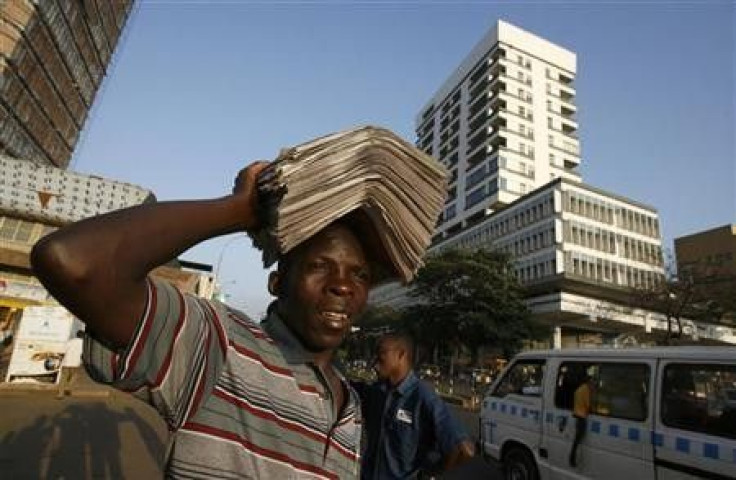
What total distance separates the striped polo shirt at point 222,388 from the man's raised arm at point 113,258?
0.04m

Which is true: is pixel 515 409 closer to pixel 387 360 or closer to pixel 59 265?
pixel 387 360

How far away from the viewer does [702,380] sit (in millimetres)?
4406

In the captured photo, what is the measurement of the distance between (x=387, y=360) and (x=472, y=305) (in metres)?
31.9

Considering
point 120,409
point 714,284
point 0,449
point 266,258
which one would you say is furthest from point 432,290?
point 266,258

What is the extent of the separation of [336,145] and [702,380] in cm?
463

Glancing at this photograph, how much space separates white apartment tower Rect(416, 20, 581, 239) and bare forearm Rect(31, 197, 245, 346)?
62.9 m

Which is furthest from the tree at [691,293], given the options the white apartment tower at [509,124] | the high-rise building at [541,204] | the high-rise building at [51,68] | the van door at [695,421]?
the high-rise building at [51,68]

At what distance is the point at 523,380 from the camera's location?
6.66 m

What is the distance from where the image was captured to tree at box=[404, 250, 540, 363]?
3366cm

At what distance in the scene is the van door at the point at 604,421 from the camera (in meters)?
4.70

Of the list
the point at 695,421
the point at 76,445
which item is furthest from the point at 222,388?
the point at 76,445

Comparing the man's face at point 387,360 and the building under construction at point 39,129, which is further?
the building under construction at point 39,129

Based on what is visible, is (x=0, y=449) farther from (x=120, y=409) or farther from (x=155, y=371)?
(x=155, y=371)

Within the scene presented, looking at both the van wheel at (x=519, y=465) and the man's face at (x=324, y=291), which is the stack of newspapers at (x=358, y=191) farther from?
the van wheel at (x=519, y=465)
